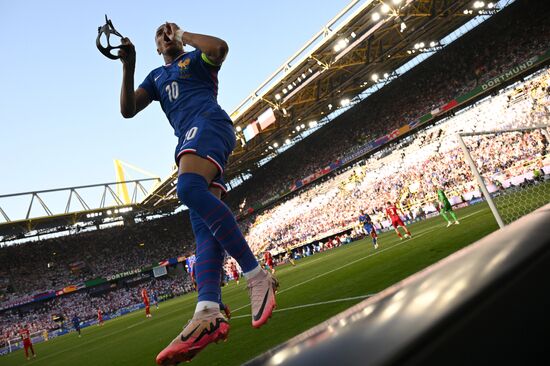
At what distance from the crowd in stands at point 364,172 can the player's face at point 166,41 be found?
17.0 metres

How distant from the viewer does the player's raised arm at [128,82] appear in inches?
89.6

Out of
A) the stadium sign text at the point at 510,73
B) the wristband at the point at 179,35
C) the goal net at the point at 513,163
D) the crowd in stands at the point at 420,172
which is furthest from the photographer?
the stadium sign text at the point at 510,73

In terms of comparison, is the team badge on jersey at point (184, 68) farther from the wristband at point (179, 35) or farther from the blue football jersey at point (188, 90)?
the wristband at point (179, 35)

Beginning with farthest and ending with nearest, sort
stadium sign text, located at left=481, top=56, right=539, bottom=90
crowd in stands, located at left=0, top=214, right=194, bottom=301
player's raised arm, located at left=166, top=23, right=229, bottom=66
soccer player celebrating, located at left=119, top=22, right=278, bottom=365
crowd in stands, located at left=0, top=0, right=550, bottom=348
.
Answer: crowd in stands, located at left=0, top=214, right=194, bottom=301 < stadium sign text, located at left=481, top=56, right=539, bottom=90 < crowd in stands, located at left=0, top=0, right=550, bottom=348 < player's raised arm, located at left=166, top=23, right=229, bottom=66 < soccer player celebrating, located at left=119, top=22, right=278, bottom=365

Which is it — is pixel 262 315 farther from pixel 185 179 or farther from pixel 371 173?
pixel 371 173

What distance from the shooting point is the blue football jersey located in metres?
2.26

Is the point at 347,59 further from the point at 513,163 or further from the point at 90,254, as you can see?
the point at 90,254

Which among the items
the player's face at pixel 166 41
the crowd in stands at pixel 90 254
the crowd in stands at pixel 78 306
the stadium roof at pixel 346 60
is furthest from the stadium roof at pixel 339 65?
the player's face at pixel 166 41

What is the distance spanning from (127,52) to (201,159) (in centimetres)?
91

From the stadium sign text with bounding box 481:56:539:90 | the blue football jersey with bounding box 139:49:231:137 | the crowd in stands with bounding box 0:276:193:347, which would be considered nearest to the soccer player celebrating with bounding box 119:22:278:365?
the blue football jersey with bounding box 139:49:231:137

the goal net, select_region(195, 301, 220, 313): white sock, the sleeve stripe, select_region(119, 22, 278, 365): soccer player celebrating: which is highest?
the sleeve stripe

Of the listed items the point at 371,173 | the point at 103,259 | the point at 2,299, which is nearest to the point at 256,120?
the point at 371,173

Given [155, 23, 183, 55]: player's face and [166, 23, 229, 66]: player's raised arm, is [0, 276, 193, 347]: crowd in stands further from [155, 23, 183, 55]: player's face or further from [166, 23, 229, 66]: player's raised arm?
[166, 23, 229, 66]: player's raised arm

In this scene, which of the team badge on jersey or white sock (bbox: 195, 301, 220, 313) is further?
the team badge on jersey
